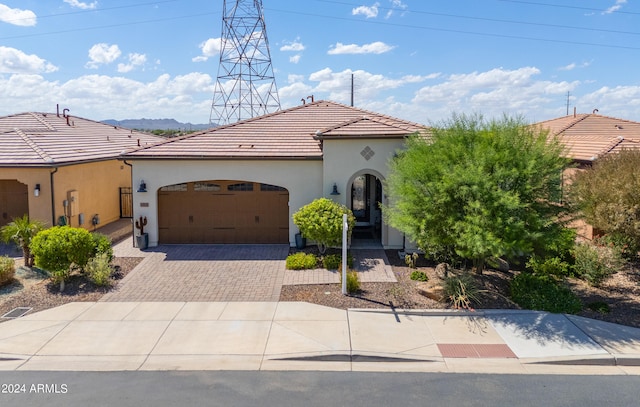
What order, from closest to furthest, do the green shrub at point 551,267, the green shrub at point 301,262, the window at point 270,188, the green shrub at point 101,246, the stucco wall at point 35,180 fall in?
the green shrub at point 551,267 < the green shrub at point 101,246 < the green shrub at point 301,262 < the stucco wall at point 35,180 < the window at point 270,188

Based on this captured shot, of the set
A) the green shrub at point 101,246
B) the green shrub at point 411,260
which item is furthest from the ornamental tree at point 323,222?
the green shrub at point 101,246

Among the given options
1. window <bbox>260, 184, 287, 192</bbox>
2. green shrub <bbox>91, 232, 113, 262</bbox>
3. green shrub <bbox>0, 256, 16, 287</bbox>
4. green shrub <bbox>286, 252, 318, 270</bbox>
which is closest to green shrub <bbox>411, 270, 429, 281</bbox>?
green shrub <bbox>286, 252, 318, 270</bbox>

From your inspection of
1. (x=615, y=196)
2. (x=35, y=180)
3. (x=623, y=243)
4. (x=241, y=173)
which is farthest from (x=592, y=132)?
(x=35, y=180)

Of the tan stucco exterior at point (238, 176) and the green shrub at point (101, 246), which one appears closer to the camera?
the green shrub at point (101, 246)

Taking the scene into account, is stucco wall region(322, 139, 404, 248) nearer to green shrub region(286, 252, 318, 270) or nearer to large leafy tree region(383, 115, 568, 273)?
green shrub region(286, 252, 318, 270)

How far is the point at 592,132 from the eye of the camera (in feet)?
80.4

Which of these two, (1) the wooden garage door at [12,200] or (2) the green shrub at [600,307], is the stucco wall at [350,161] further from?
(1) the wooden garage door at [12,200]

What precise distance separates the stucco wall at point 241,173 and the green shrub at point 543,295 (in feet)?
23.9

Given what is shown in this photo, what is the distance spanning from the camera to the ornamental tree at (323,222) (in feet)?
46.6

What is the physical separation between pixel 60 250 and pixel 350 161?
8677 mm

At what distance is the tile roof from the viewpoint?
666 inches

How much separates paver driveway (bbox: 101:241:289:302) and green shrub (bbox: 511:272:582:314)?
5672 mm

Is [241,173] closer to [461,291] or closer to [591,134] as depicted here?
[461,291]

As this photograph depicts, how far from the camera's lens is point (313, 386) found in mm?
7699
